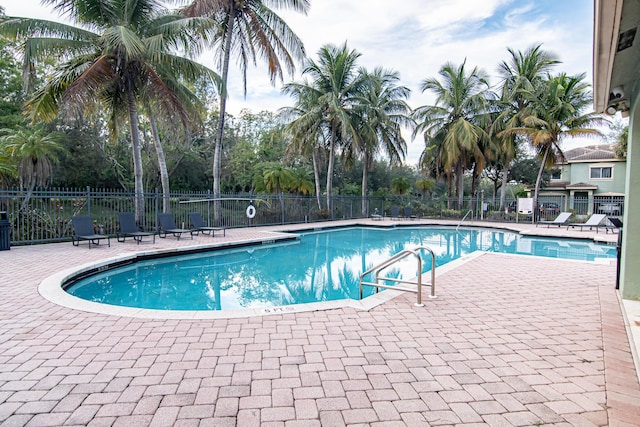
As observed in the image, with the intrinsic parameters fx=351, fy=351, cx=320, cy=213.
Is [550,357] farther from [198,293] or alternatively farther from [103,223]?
[103,223]

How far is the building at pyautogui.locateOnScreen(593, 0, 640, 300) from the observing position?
114 inches

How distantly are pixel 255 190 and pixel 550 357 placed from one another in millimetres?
19303

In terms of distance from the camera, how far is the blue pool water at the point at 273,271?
6.26m

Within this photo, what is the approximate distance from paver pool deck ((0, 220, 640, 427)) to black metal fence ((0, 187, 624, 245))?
606 centimetres

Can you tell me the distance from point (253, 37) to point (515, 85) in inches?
599

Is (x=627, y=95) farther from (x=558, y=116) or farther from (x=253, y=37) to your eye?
(x=558, y=116)

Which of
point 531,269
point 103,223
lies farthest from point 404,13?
point 103,223

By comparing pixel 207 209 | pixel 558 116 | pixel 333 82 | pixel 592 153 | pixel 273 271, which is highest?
pixel 333 82

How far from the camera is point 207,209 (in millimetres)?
14422

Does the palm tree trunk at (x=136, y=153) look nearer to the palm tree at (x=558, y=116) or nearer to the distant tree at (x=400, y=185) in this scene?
the palm tree at (x=558, y=116)

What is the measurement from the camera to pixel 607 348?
315 cm

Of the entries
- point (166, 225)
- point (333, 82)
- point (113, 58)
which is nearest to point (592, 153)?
point (333, 82)

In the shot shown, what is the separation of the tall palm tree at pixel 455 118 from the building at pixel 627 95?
16350mm

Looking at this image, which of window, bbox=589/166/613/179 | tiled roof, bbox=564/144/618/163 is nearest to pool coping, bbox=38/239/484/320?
window, bbox=589/166/613/179
